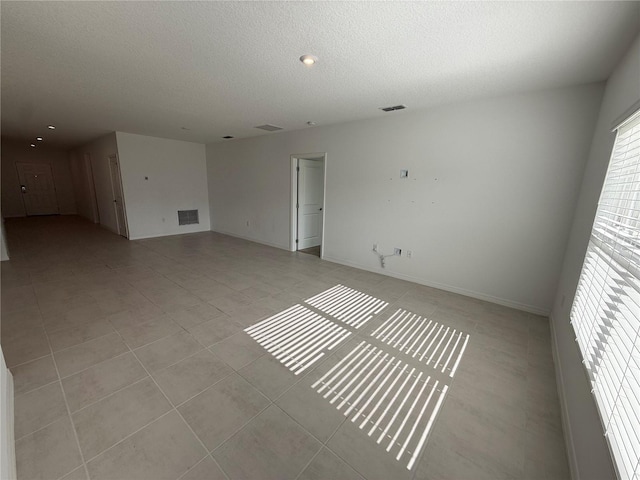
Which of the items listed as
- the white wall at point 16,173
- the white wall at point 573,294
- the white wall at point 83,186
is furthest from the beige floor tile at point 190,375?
the white wall at point 16,173

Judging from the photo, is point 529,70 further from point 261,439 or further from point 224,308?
point 224,308

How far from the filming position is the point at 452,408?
1.72 meters

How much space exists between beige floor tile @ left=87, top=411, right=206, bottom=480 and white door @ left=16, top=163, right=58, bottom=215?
39.5ft

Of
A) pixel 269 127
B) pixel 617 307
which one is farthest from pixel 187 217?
pixel 617 307

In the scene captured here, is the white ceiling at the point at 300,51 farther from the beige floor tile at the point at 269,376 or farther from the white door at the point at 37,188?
the white door at the point at 37,188

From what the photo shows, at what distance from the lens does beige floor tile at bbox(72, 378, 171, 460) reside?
142 centimetres

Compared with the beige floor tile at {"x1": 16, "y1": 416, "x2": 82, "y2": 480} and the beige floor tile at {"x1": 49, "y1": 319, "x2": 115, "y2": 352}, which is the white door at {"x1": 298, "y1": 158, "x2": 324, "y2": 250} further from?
the beige floor tile at {"x1": 16, "y1": 416, "x2": 82, "y2": 480}

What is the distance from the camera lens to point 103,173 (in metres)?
6.69

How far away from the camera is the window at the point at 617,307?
38.0 inches

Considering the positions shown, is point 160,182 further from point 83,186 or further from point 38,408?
point 38,408

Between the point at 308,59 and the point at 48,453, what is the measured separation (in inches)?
123

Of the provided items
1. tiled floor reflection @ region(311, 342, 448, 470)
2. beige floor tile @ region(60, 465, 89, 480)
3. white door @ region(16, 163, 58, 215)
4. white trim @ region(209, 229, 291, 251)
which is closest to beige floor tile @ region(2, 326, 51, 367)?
beige floor tile @ region(60, 465, 89, 480)

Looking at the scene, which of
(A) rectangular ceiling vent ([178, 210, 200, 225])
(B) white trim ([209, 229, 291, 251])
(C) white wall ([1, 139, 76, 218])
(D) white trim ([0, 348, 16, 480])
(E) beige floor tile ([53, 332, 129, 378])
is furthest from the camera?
(C) white wall ([1, 139, 76, 218])

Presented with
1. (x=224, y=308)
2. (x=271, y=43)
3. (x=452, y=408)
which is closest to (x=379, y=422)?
(x=452, y=408)
